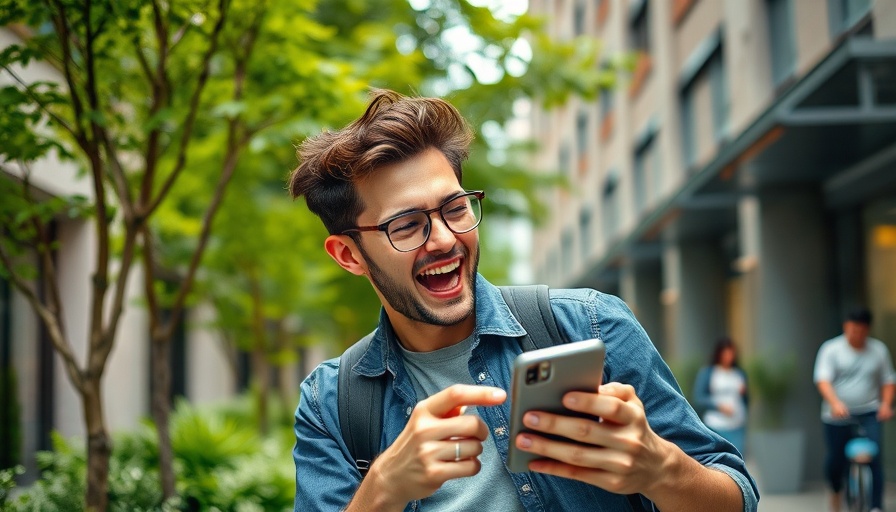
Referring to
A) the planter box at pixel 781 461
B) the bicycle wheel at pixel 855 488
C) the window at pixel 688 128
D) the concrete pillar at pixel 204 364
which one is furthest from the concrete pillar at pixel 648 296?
the bicycle wheel at pixel 855 488

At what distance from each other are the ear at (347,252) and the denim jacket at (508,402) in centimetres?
15

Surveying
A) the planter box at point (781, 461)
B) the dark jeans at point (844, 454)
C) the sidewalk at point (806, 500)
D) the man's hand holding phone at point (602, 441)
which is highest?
the man's hand holding phone at point (602, 441)

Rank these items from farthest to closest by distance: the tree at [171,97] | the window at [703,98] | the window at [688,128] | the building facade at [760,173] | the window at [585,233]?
the window at [585,233]
the window at [688,128]
the window at [703,98]
the building facade at [760,173]
the tree at [171,97]

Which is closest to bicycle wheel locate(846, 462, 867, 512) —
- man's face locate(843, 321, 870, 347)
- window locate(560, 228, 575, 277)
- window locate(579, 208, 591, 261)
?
man's face locate(843, 321, 870, 347)

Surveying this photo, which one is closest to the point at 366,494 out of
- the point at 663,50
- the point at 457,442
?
the point at 457,442

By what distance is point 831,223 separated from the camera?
Answer: 1409cm

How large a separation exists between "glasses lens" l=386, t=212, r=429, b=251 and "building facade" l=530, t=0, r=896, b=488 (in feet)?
22.2

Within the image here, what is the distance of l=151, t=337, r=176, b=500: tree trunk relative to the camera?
7.23 meters

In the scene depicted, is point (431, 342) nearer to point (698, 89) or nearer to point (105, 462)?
point (105, 462)

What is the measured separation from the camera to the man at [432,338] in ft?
7.45

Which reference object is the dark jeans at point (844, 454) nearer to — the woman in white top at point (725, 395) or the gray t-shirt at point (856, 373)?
the gray t-shirt at point (856, 373)

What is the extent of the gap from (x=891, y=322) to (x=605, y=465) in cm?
1124

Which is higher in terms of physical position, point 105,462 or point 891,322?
point 891,322

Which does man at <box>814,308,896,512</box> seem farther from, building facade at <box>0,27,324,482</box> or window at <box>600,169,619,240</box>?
window at <box>600,169,619,240</box>
